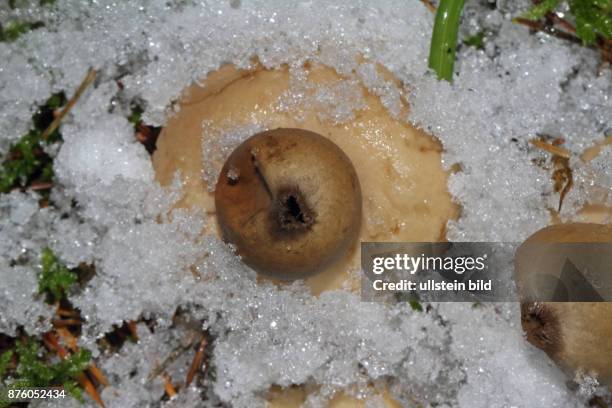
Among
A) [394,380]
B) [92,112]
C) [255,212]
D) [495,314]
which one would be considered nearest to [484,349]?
[495,314]

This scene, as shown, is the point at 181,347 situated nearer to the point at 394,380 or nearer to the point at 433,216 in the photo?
the point at 394,380

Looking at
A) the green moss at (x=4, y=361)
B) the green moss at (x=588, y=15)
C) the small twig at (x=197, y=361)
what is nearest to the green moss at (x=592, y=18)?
the green moss at (x=588, y=15)

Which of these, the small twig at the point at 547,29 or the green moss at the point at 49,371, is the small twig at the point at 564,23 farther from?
the green moss at the point at 49,371

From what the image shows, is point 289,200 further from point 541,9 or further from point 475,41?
point 541,9

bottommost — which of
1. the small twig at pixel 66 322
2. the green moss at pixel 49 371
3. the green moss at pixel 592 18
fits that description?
the green moss at pixel 49 371

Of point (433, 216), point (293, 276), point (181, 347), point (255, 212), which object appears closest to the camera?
point (255, 212)

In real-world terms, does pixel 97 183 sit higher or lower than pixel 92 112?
lower
